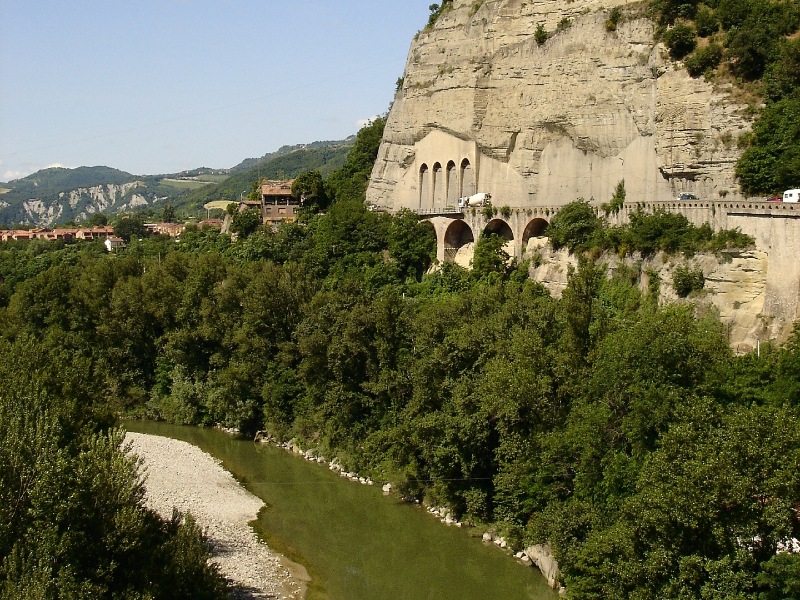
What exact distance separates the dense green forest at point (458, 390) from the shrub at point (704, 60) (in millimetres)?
5424

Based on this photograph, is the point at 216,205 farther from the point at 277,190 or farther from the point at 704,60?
the point at 704,60

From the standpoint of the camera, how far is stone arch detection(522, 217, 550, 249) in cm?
3294

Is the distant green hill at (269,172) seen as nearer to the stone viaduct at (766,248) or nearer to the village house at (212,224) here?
the village house at (212,224)

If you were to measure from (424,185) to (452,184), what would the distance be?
6.04 feet

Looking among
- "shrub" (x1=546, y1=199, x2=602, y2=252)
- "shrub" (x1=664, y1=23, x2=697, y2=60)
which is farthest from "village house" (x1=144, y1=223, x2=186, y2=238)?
"shrub" (x1=664, y1=23, x2=697, y2=60)

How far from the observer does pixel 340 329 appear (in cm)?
2812

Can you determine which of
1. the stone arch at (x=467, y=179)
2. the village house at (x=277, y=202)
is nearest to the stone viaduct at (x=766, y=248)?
the stone arch at (x=467, y=179)

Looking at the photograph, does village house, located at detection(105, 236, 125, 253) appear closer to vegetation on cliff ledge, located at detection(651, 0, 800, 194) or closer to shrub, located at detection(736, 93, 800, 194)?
vegetation on cliff ledge, located at detection(651, 0, 800, 194)

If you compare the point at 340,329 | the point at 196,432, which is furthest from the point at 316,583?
the point at 196,432

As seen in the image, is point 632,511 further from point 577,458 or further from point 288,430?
point 288,430

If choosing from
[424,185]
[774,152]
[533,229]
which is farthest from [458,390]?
[424,185]

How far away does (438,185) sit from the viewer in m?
39.5

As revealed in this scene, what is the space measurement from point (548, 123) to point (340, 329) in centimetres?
→ 1242

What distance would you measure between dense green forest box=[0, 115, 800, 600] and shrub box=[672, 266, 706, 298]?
2.48 ft
